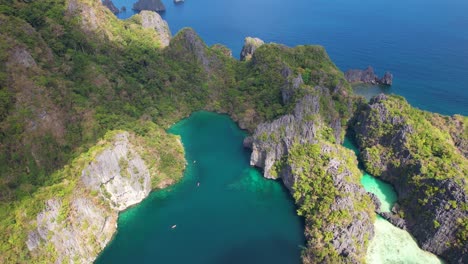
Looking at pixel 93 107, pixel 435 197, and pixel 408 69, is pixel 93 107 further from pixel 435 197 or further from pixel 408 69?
pixel 408 69

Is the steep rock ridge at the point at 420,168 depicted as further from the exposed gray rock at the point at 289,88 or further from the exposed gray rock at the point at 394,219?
the exposed gray rock at the point at 289,88

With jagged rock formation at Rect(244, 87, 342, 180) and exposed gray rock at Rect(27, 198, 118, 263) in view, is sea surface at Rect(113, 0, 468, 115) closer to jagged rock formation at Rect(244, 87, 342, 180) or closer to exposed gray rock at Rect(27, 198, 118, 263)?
jagged rock formation at Rect(244, 87, 342, 180)

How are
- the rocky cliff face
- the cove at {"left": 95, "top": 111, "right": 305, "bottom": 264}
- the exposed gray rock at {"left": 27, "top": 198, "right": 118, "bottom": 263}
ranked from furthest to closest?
the cove at {"left": 95, "top": 111, "right": 305, "bottom": 264}, the rocky cliff face, the exposed gray rock at {"left": 27, "top": 198, "right": 118, "bottom": 263}

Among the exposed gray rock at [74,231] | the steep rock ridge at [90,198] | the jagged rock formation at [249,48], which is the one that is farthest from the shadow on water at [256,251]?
the jagged rock formation at [249,48]

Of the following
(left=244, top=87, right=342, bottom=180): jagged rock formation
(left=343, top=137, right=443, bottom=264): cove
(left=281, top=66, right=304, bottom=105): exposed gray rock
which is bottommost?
(left=343, top=137, right=443, bottom=264): cove

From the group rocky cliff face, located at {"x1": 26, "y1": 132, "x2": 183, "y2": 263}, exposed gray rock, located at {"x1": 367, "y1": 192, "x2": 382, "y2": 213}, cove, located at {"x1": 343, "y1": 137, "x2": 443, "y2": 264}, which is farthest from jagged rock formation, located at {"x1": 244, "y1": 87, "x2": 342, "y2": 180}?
rocky cliff face, located at {"x1": 26, "y1": 132, "x2": 183, "y2": 263}
